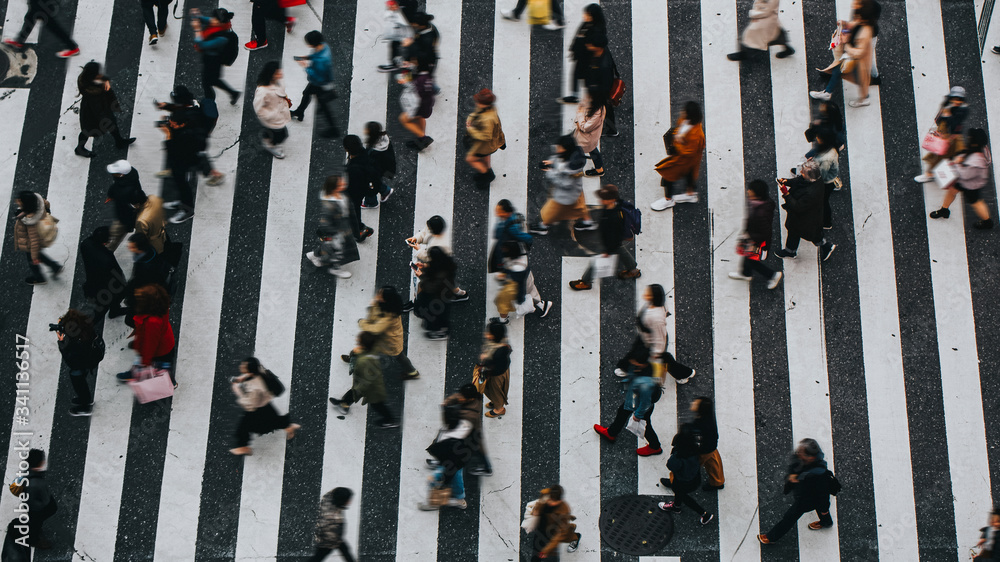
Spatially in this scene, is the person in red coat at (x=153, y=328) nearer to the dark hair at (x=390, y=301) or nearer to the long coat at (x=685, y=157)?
the dark hair at (x=390, y=301)

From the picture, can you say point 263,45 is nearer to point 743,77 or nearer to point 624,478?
point 743,77

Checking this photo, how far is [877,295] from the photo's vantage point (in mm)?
11102

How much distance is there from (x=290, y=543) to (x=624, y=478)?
342 cm

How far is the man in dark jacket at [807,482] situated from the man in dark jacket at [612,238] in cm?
287

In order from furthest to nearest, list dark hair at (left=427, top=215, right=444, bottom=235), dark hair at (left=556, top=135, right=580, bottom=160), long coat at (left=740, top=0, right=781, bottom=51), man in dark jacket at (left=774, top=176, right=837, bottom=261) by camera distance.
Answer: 1. long coat at (left=740, top=0, right=781, bottom=51)
2. dark hair at (left=556, top=135, right=580, bottom=160)
3. man in dark jacket at (left=774, top=176, right=837, bottom=261)
4. dark hair at (left=427, top=215, right=444, bottom=235)

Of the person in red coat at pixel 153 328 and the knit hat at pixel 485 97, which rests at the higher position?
the knit hat at pixel 485 97

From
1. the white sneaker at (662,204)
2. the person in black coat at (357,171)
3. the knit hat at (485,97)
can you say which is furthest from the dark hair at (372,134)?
the white sneaker at (662,204)

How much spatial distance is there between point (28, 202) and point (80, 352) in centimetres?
167

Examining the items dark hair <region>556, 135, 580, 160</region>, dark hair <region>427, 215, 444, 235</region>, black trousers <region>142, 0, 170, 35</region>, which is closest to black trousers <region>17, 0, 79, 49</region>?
black trousers <region>142, 0, 170, 35</region>

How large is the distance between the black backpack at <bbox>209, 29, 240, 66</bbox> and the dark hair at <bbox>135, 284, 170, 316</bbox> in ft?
10.6

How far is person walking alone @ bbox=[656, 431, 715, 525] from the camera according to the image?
30.2 ft

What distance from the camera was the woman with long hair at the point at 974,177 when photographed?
10.8 metres

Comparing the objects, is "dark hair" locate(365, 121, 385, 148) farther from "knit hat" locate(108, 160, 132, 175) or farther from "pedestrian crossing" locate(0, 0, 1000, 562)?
"knit hat" locate(108, 160, 132, 175)


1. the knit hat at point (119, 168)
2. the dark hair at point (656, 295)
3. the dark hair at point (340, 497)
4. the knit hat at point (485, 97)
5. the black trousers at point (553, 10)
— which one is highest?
the black trousers at point (553, 10)
